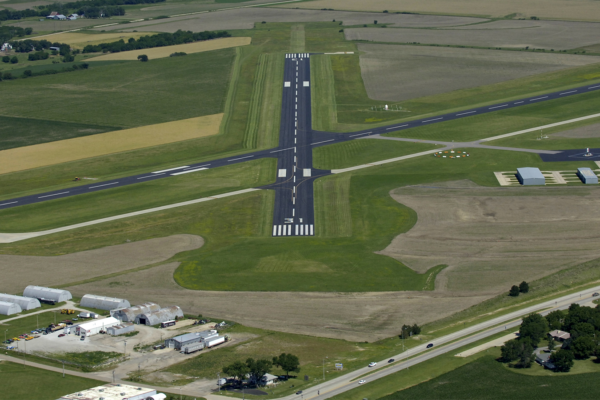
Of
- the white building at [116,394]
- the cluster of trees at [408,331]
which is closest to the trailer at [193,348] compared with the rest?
the white building at [116,394]

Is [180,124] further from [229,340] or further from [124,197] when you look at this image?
[229,340]

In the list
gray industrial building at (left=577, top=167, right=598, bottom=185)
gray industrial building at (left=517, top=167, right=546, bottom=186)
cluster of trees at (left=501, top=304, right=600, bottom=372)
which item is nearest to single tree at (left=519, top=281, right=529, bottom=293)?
cluster of trees at (left=501, top=304, right=600, bottom=372)

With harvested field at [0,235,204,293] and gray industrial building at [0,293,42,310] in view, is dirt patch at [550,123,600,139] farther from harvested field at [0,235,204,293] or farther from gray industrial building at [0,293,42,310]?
gray industrial building at [0,293,42,310]

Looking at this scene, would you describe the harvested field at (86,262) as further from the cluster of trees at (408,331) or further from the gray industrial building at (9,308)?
the cluster of trees at (408,331)

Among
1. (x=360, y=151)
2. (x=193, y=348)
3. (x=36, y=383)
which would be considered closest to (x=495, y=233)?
(x=360, y=151)

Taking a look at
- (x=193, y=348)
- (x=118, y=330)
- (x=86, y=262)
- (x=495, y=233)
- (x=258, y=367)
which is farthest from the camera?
(x=495, y=233)

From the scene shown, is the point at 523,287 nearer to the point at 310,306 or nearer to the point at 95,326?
the point at 310,306
